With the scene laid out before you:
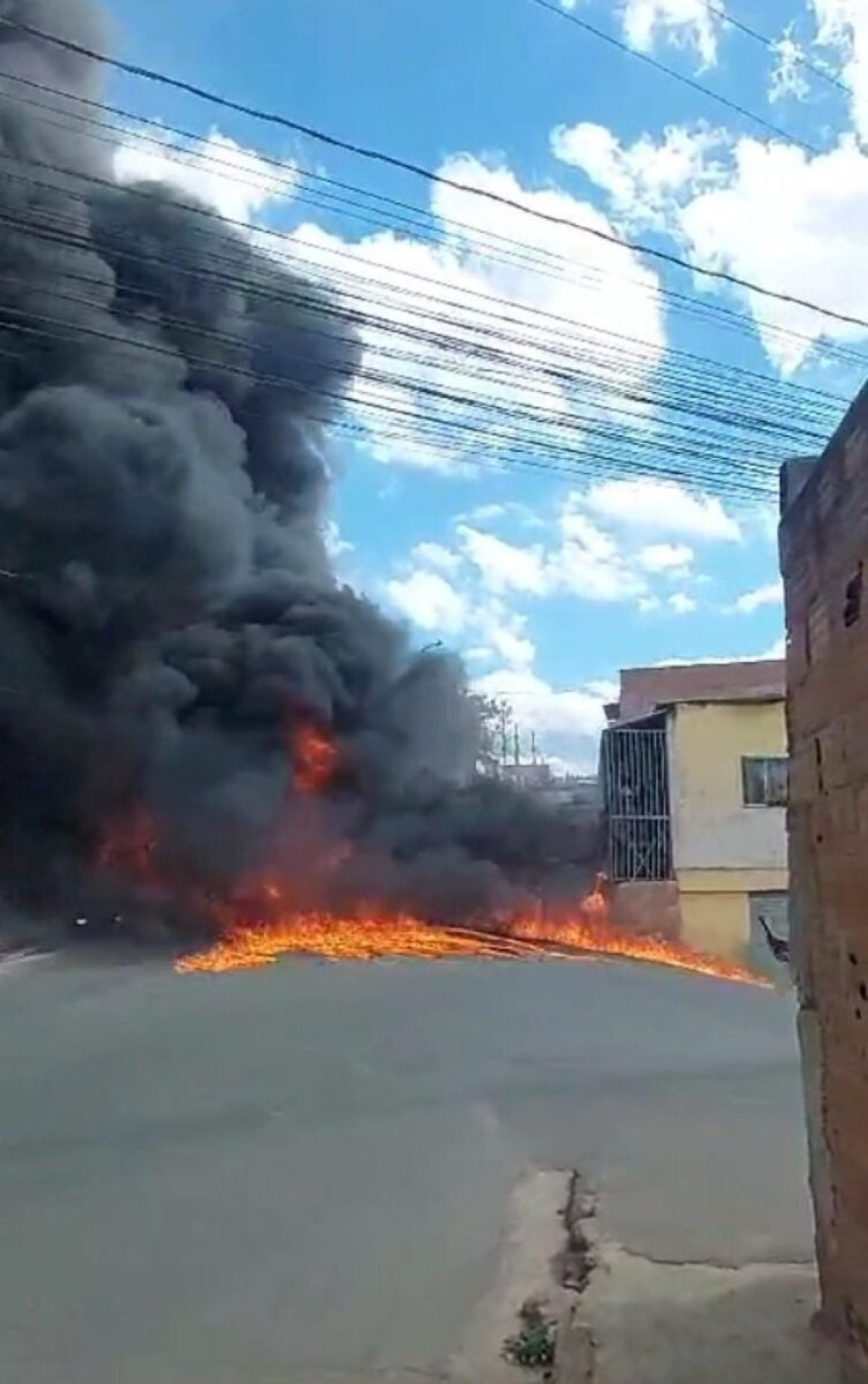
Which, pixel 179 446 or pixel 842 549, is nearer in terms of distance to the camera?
pixel 842 549

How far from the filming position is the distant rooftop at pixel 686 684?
2070 cm

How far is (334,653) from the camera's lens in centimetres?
2034

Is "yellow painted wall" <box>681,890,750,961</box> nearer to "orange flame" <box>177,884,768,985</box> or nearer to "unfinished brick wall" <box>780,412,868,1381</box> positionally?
"orange flame" <box>177,884,768,985</box>

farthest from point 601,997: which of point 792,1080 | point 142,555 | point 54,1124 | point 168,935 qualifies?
point 142,555

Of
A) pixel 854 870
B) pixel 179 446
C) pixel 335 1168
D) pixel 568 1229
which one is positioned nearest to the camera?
pixel 854 870

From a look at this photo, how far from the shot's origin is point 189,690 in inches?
766

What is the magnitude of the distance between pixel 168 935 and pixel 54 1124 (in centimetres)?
1120

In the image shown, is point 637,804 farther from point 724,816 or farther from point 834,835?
point 834,835

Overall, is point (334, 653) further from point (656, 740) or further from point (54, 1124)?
point (54, 1124)

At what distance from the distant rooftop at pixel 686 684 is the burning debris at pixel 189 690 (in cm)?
306

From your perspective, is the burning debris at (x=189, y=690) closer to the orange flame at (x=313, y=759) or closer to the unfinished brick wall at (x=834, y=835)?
the orange flame at (x=313, y=759)

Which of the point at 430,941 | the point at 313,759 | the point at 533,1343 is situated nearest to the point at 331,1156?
the point at 533,1343

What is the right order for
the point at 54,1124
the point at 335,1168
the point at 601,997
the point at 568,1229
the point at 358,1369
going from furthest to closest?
the point at 601,997, the point at 54,1124, the point at 335,1168, the point at 568,1229, the point at 358,1369

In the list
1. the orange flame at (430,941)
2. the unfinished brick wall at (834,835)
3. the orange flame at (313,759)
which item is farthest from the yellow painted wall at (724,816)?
the unfinished brick wall at (834,835)
